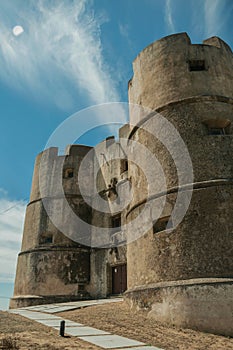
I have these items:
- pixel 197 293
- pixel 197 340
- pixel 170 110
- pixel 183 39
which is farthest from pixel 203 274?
pixel 183 39

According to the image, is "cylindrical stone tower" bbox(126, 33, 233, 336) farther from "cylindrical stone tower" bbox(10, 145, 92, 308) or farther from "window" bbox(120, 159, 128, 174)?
"cylindrical stone tower" bbox(10, 145, 92, 308)

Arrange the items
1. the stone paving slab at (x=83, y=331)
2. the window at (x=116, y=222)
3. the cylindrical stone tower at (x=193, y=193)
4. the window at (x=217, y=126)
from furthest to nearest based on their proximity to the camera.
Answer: the window at (x=116, y=222)
the window at (x=217, y=126)
the cylindrical stone tower at (x=193, y=193)
the stone paving slab at (x=83, y=331)

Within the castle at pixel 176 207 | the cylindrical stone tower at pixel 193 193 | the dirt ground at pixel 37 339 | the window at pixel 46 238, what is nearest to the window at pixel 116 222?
the castle at pixel 176 207

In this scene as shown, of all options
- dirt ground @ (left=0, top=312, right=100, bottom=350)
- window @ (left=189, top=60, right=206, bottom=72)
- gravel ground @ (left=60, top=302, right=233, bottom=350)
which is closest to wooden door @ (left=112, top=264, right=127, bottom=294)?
gravel ground @ (left=60, top=302, right=233, bottom=350)

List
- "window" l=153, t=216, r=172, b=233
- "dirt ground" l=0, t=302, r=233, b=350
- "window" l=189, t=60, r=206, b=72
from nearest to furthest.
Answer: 1. "dirt ground" l=0, t=302, r=233, b=350
2. "window" l=153, t=216, r=172, b=233
3. "window" l=189, t=60, r=206, b=72

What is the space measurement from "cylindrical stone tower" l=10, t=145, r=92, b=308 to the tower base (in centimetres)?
894

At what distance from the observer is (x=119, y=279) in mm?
14203

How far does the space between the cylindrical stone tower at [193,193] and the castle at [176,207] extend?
24mm

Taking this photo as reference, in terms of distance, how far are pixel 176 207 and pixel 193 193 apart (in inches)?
22.2

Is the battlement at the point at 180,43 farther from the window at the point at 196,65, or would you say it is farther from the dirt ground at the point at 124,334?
the dirt ground at the point at 124,334

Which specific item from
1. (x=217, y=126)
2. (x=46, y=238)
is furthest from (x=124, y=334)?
(x=46, y=238)

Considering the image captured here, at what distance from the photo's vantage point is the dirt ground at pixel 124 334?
14.8ft

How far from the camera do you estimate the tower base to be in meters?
6.23

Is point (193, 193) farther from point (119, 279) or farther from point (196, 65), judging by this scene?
point (119, 279)
